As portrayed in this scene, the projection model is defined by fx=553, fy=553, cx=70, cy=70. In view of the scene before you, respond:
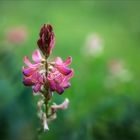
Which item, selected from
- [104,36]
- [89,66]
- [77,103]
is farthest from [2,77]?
[104,36]

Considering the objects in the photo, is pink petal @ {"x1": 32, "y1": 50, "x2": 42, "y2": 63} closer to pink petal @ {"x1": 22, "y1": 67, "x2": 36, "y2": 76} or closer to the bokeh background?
pink petal @ {"x1": 22, "y1": 67, "x2": 36, "y2": 76}

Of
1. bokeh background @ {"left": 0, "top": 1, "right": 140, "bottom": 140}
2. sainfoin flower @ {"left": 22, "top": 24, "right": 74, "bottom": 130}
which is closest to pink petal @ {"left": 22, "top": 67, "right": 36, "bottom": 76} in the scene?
sainfoin flower @ {"left": 22, "top": 24, "right": 74, "bottom": 130}

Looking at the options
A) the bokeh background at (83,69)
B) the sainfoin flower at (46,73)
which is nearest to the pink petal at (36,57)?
the sainfoin flower at (46,73)

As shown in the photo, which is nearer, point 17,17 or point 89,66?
point 89,66

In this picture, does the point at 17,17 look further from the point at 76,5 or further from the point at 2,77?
the point at 2,77

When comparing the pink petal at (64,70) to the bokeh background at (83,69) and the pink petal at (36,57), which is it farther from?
the bokeh background at (83,69)

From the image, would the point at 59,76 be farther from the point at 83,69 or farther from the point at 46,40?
the point at 83,69
